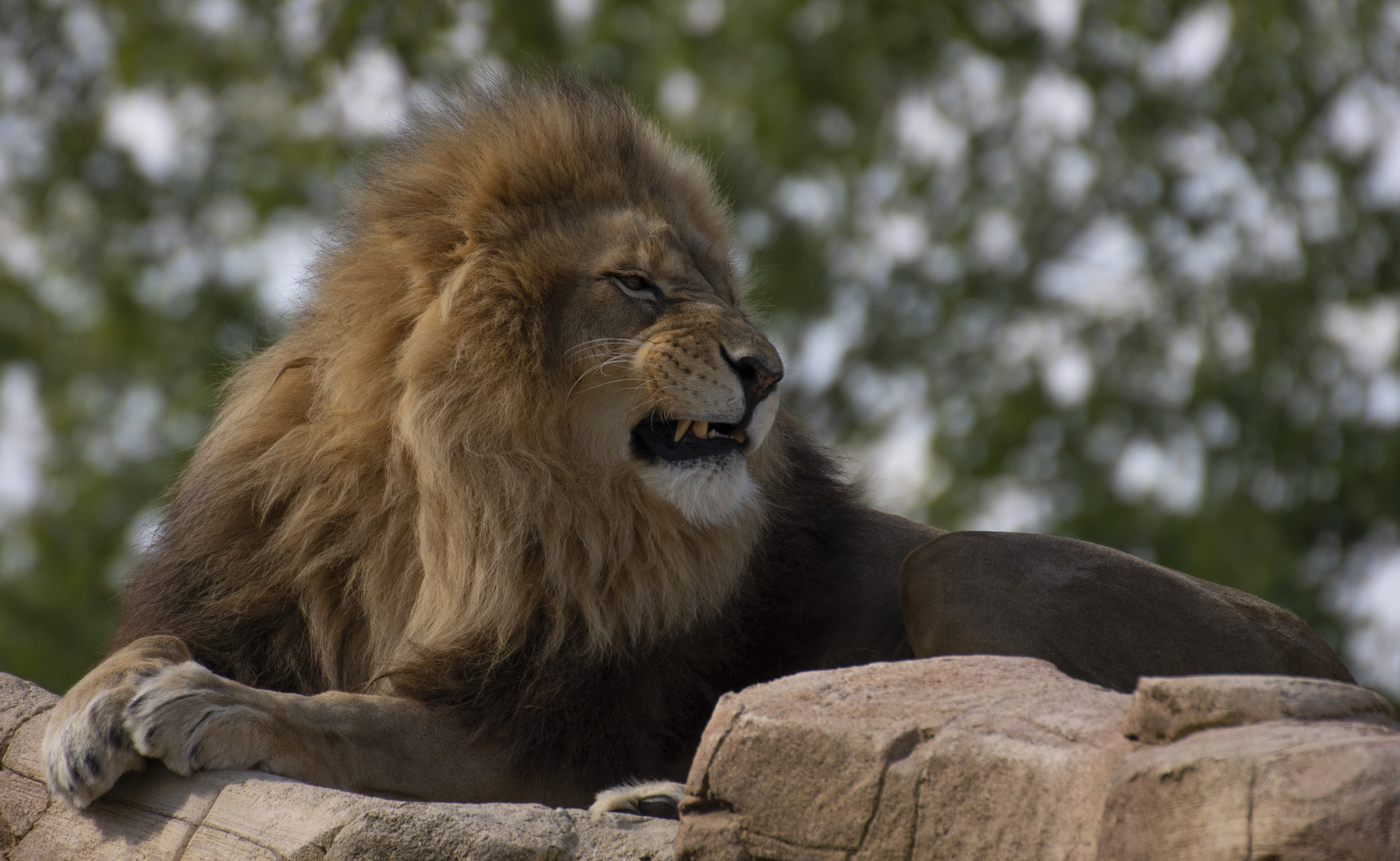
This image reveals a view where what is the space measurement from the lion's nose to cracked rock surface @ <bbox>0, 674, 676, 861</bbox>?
3.16 ft

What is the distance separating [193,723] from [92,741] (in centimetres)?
17

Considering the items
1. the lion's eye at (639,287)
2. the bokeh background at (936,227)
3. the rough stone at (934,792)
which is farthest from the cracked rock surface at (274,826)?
the bokeh background at (936,227)

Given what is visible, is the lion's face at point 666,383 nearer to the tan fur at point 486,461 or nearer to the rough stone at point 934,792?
the tan fur at point 486,461

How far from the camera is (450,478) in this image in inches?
116

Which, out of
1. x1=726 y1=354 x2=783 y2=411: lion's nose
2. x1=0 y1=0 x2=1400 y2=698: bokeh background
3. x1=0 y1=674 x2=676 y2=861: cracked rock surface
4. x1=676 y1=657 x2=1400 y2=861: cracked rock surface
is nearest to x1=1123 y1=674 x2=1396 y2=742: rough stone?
x1=676 y1=657 x2=1400 y2=861: cracked rock surface

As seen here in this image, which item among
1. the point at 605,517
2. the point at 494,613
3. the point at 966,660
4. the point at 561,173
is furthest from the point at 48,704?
the point at 966,660

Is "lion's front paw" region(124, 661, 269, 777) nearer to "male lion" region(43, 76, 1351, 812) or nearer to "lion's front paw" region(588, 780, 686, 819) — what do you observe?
"male lion" region(43, 76, 1351, 812)

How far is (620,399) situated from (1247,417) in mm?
7968

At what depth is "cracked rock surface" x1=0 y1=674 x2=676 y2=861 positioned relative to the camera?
2150mm

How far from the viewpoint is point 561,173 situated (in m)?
3.20

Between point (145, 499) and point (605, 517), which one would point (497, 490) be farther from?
point (145, 499)

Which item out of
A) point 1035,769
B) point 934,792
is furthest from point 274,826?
point 1035,769

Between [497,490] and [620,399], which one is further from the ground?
[620,399]

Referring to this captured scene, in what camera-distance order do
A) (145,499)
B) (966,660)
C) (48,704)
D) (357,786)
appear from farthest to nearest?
1. (145,499)
2. (48,704)
3. (357,786)
4. (966,660)
